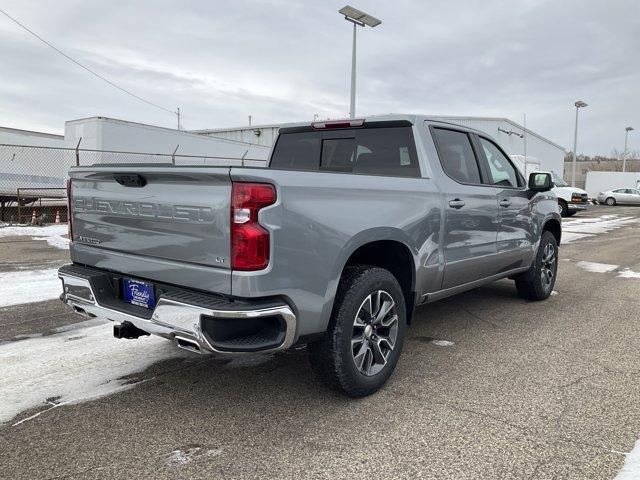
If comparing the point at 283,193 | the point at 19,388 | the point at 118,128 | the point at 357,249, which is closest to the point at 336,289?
the point at 357,249

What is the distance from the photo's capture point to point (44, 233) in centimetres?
1184

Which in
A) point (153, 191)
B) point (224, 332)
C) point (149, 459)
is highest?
point (153, 191)

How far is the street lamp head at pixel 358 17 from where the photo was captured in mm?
14492

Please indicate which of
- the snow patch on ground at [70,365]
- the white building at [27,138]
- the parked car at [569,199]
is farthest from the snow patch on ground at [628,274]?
the white building at [27,138]

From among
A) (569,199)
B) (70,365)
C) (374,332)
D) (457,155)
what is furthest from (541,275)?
(569,199)

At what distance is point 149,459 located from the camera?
271 centimetres

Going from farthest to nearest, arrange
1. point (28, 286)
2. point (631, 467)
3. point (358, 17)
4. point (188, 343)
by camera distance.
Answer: point (358, 17)
point (28, 286)
point (188, 343)
point (631, 467)

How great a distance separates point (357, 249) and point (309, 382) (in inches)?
42.1

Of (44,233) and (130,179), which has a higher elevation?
(130,179)

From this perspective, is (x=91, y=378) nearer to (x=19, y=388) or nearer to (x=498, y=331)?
(x=19, y=388)

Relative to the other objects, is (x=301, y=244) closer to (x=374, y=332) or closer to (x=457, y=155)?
(x=374, y=332)

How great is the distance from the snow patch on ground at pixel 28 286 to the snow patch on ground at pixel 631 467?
224 inches

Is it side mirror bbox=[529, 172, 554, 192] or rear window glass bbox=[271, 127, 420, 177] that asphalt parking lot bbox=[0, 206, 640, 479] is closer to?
side mirror bbox=[529, 172, 554, 192]

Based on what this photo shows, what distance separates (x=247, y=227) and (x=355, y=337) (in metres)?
1.12
